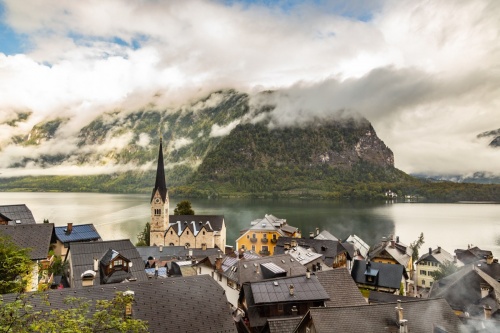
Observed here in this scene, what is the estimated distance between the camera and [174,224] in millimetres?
78375

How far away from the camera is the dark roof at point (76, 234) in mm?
48428

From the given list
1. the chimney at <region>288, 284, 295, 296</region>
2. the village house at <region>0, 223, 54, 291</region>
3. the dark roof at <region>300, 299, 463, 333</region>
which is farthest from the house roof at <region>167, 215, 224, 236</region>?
the dark roof at <region>300, 299, 463, 333</region>

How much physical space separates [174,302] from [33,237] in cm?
1695

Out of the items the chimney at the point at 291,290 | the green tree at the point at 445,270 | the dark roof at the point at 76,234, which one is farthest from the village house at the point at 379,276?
the dark roof at the point at 76,234

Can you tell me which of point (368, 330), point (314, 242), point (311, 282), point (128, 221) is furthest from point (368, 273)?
point (128, 221)

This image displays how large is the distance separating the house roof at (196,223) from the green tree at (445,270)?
39.7 m

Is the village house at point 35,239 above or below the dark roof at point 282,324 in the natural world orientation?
above

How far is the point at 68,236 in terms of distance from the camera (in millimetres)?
49250

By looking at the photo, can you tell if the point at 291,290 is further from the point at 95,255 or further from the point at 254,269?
the point at 95,255

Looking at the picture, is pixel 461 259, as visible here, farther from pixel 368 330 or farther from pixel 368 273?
pixel 368 330

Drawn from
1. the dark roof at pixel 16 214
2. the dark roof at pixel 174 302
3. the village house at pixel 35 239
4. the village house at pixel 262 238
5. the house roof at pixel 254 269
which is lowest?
the village house at pixel 262 238

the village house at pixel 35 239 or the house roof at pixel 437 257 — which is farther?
A: the house roof at pixel 437 257

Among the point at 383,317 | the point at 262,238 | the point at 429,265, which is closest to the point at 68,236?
the point at 262,238

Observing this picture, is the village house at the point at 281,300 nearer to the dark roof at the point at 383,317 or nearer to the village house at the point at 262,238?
the dark roof at the point at 383,317
